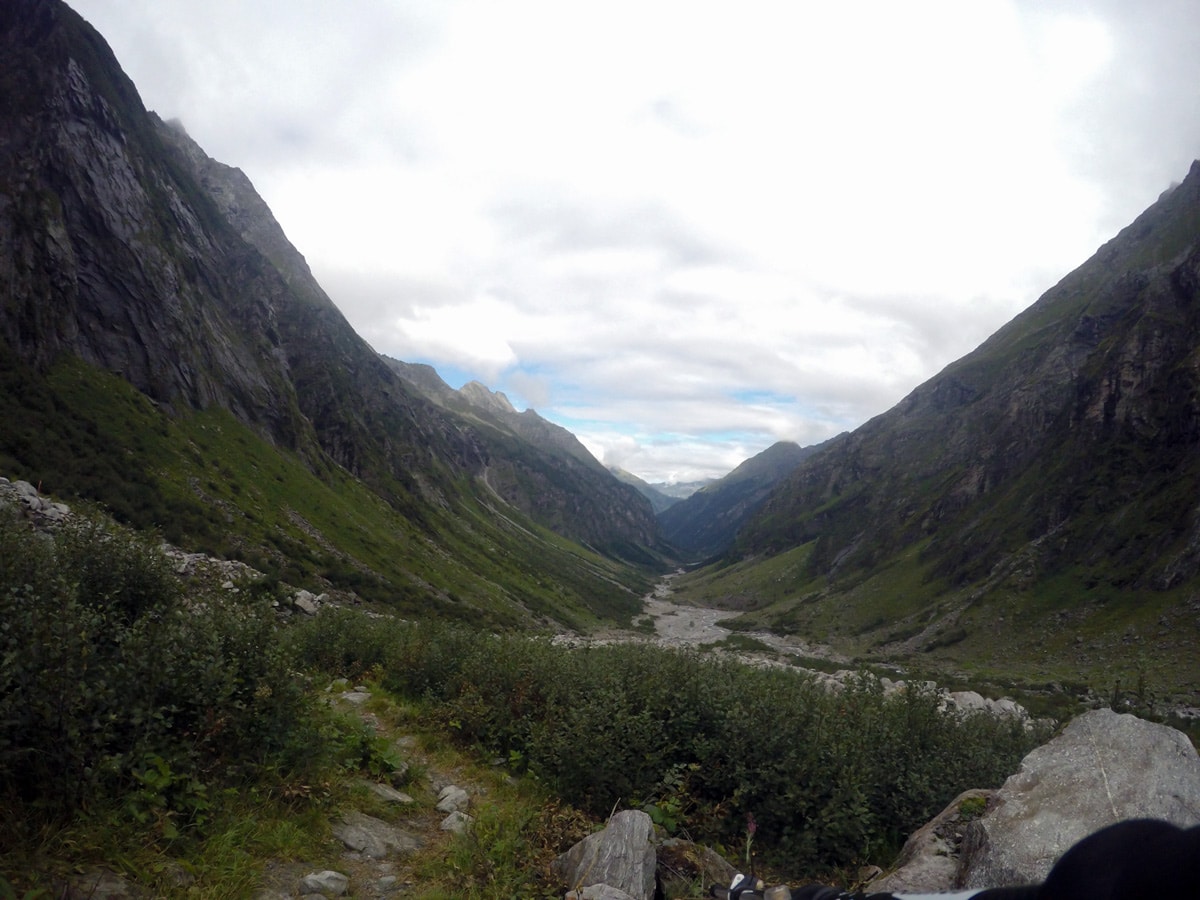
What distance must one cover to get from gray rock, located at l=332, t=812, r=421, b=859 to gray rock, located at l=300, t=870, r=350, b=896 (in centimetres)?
76

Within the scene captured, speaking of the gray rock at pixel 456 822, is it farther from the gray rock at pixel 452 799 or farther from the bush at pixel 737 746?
the bush at pixel 737 746

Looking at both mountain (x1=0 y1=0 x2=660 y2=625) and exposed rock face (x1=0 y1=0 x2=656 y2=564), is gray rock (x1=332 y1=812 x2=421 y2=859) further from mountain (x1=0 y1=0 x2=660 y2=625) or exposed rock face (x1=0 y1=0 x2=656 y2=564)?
exposed rock face (x1=0 y1=0 x2=656 y2=564)

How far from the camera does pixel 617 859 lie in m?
5.61

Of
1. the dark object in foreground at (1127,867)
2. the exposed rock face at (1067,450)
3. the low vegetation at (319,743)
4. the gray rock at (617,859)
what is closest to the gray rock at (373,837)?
the low vegetation at (319,743)

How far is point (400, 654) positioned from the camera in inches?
504

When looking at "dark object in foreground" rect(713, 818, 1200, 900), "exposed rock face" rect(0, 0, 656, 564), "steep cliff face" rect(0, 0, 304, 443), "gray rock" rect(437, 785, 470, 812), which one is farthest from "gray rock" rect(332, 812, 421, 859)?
"steep cliff face" rect(0, 0, 304, 443)

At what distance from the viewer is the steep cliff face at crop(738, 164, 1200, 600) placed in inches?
2731

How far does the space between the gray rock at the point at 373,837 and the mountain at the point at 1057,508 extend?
3222 cm

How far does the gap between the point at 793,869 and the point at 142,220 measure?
9300cm

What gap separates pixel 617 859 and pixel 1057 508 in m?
99.8

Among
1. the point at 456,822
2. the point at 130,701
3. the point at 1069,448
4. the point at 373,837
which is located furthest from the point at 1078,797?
the point at 1069,448

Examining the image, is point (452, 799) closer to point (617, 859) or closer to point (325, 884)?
point (325, 884)

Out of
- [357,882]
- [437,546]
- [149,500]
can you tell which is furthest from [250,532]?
[357,882]

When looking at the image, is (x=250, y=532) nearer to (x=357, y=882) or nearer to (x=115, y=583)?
(x=115, y=583)
